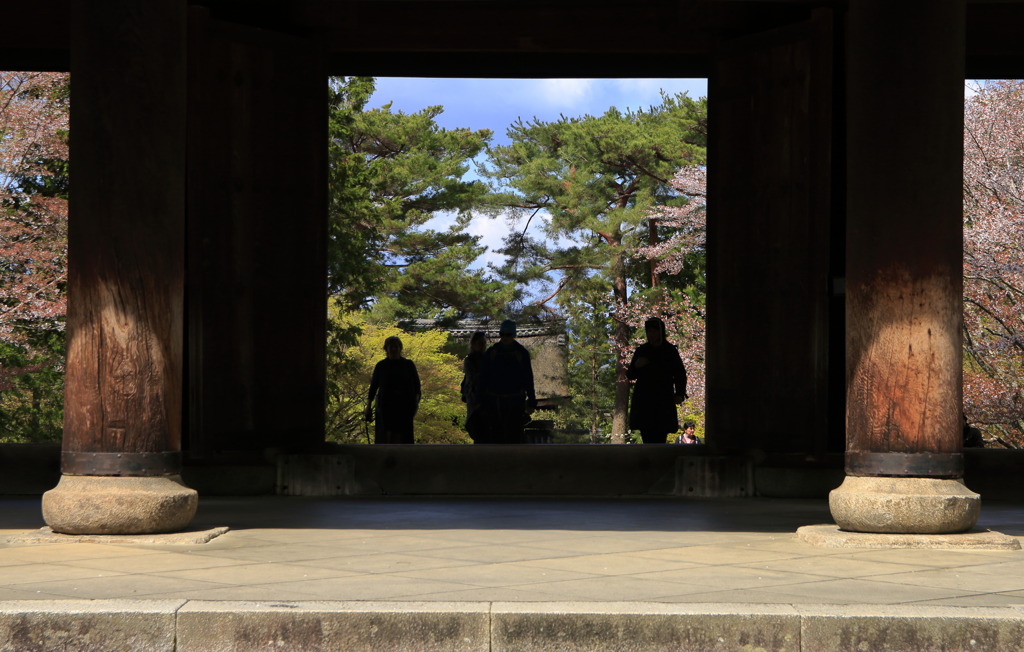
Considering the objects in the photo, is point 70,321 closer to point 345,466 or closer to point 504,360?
point 345,466

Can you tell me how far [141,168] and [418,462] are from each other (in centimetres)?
450

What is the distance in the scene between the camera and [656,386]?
1255 centimetres

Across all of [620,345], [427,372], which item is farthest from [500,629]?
[620,345]

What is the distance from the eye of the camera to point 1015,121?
21203mm

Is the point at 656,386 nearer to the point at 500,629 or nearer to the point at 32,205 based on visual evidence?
the point at 500,629

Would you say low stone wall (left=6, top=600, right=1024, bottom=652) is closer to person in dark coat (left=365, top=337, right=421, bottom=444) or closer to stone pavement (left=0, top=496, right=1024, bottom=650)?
stone pavement (left=0, top=496, right=1024, bottom=650)

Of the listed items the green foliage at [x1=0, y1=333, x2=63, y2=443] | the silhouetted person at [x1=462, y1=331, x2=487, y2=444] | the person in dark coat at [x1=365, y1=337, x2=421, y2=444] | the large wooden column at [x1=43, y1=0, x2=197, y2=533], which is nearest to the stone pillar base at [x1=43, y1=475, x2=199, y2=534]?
the large wooden column at [x1=43, y1=0, x2=197, y2=533]

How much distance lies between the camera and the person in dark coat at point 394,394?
46.2 feet

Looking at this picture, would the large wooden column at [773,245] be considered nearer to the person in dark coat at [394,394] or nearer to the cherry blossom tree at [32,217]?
the person in dark coat at [394,394]

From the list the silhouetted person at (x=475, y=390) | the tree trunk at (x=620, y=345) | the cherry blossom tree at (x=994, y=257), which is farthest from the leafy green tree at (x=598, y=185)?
the silhouetted person at (x=475, y=390)

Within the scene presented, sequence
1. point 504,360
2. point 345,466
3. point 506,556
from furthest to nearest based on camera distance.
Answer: point 504,360
point 345,466
point 506,556

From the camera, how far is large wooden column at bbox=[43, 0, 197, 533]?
7781mm

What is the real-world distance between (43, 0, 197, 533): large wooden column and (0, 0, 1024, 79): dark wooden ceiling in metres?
3.35

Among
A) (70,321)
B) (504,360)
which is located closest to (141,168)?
(70,321)
